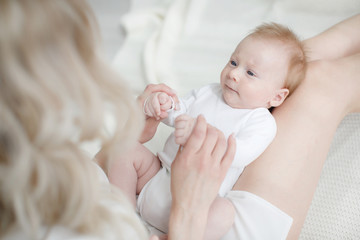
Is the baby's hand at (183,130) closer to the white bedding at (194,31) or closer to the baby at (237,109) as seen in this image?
the baby at (237,109)

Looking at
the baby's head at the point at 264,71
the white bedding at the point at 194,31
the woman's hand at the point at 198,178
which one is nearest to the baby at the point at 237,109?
the baby's head at the point at 264,71

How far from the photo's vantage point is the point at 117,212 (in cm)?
60

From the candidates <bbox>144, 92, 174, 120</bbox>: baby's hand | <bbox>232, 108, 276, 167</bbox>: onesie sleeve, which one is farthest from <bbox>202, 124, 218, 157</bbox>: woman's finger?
<bbox>144, 92, 174, 120</bbox>: baby's hand

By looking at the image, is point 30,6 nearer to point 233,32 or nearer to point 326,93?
point 326,93

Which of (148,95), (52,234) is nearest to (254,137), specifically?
(148,95)

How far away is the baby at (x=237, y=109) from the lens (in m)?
0.94

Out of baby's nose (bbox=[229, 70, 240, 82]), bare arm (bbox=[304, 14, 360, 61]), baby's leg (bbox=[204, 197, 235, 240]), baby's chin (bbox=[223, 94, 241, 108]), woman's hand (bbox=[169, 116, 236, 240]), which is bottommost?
baby's leg (bbox=[204, 197, 235, 240])

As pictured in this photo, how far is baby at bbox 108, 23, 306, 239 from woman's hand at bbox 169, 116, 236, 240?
0.10m

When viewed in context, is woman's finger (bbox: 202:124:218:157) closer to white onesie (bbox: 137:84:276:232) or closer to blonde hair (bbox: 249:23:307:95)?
white onesie (bbox: 137:84:276:232)

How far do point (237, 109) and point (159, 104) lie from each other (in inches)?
8.3

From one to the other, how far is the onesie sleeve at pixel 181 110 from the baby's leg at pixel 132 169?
99mm

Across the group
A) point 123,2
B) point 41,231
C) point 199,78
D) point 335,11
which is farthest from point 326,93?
point 123,2

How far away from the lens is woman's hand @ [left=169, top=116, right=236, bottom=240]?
80 centimetres

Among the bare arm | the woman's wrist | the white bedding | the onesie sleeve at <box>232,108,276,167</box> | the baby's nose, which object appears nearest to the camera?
the woman's wrist
